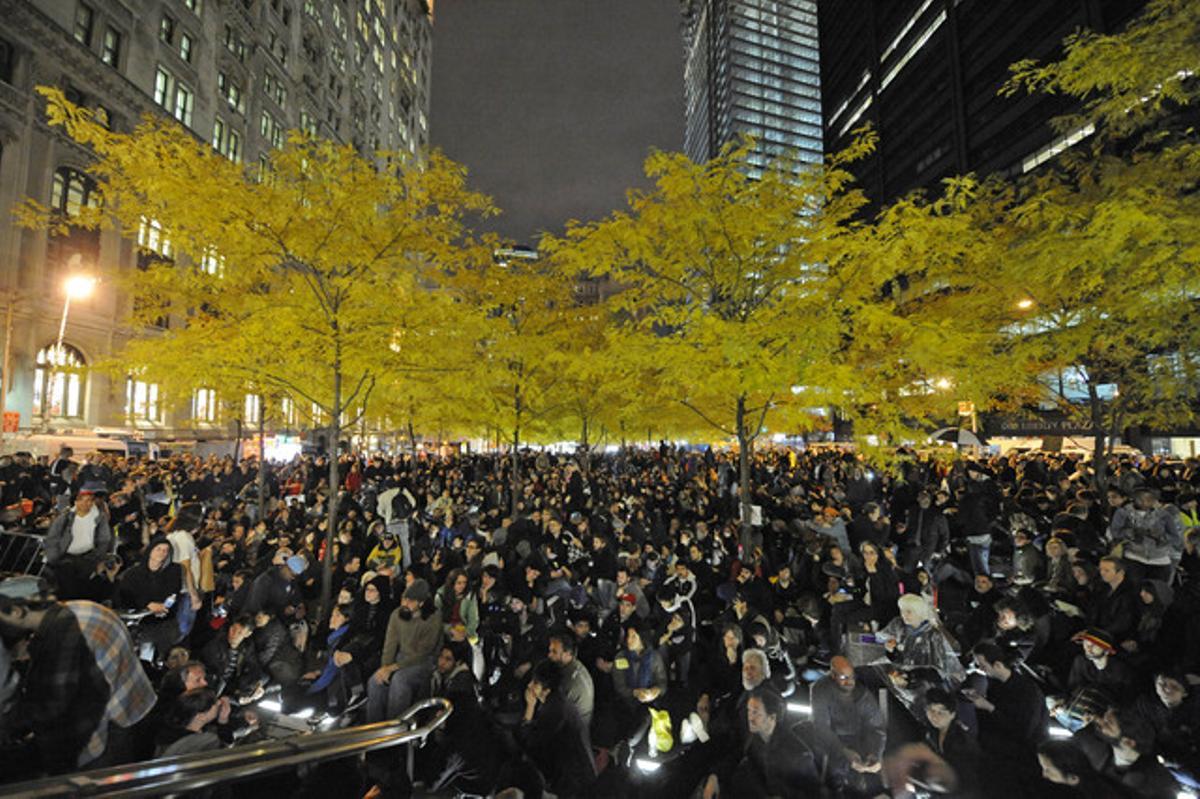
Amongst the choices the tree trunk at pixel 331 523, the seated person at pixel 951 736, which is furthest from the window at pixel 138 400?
the seated person at pixel 951 736

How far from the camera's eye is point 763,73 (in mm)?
157250

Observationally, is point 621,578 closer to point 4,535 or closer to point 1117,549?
point 1117,549

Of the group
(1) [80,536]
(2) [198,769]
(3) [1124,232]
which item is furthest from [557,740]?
(3) [1124,232]

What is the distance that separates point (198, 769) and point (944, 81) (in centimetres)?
9107

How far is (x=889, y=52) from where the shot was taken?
8300 cm

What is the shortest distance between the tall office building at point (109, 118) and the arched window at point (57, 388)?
55mm

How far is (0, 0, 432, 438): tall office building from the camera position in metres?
25.3

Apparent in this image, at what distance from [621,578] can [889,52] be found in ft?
335

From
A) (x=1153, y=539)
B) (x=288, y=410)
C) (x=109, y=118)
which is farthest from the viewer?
(x=109, y=118)

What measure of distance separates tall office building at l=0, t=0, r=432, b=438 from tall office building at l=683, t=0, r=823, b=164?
131 m

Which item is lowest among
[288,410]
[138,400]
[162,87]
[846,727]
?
[846,727]

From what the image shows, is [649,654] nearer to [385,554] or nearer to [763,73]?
[385,554]

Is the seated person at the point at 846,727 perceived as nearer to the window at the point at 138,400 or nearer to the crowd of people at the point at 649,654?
the crowd of people at the point at 649,654

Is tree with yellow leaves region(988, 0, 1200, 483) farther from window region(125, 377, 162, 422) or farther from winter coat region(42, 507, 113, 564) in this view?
window region(125, 377, 162, 422)
